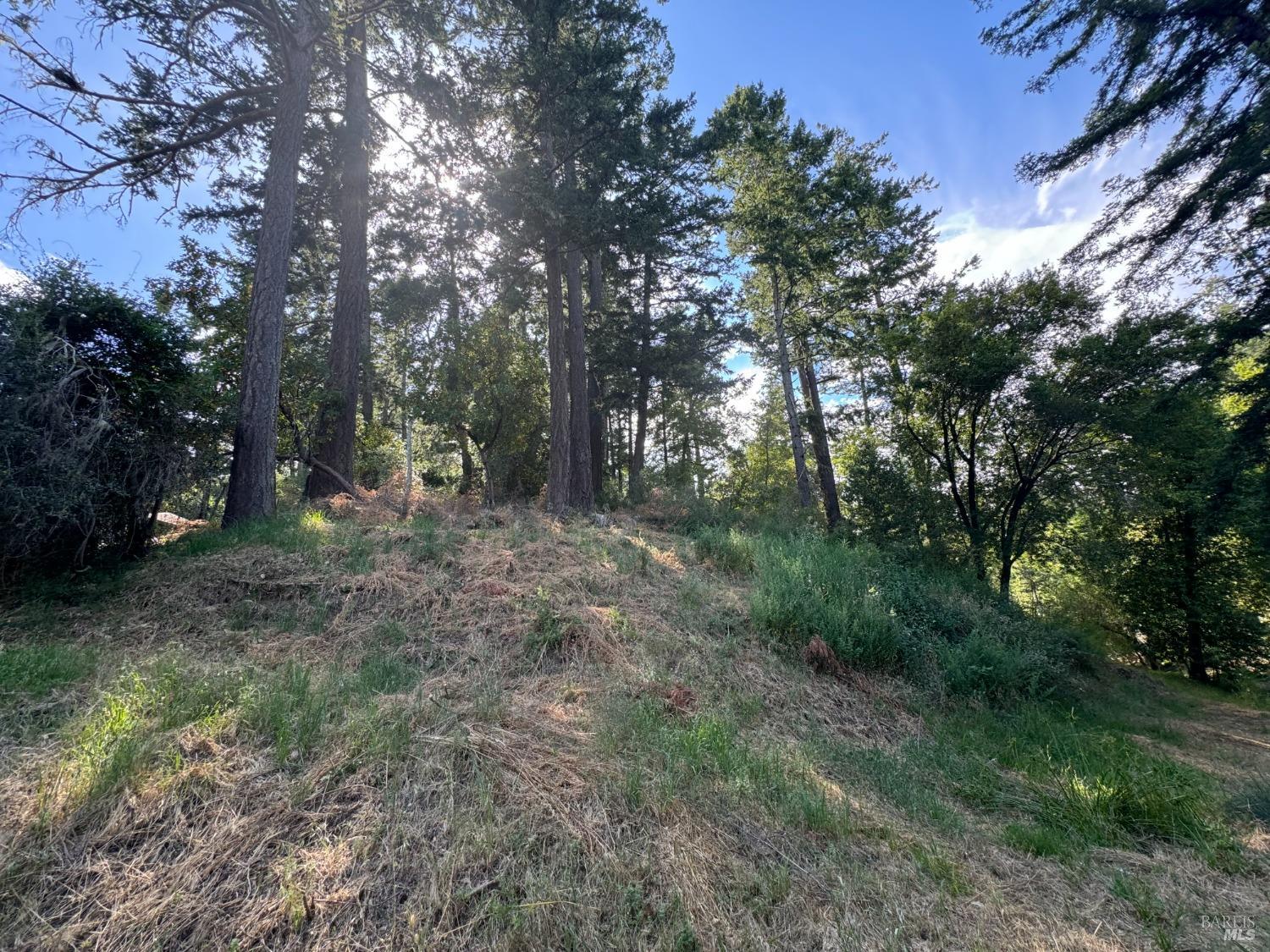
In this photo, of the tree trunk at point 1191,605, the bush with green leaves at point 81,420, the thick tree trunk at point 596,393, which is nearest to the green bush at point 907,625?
the bush with green leaves at point 81,420

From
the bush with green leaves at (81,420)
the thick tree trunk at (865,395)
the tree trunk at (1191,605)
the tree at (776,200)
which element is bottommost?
the tree trunk at (1191,605)

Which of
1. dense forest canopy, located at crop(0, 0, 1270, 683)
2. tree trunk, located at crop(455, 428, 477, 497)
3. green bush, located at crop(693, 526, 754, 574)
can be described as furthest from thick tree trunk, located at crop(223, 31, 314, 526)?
tree trunk, located at crop(455, 428, 477, 497)

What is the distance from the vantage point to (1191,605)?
12359 millimetres

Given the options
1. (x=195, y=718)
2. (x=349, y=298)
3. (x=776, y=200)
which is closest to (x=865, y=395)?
(x=776, y=200)

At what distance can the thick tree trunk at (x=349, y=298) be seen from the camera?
371 inches

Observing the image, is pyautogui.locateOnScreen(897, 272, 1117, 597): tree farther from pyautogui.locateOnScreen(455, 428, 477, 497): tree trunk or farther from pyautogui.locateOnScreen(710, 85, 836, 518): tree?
pyautogui.locateOnScreen(455, 428, 477, 497): tree trunk

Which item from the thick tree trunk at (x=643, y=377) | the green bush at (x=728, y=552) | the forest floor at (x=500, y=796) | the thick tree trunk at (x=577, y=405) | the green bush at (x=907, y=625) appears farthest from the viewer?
the thick tree trunk at (x=643, y=377)

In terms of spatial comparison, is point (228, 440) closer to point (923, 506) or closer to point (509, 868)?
point (509, 868)

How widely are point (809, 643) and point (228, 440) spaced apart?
26.5 ft

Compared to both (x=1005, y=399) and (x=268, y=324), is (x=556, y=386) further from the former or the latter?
(x=1005, y=399)

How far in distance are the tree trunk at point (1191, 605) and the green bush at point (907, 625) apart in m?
7.53

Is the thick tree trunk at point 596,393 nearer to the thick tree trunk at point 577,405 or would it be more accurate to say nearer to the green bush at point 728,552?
the thick tree trunk at point 577,405

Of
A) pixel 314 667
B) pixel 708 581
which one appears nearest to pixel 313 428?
pixel 314 667

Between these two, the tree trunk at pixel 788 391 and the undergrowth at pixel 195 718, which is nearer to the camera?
the undergrowth at pixel 195 718
